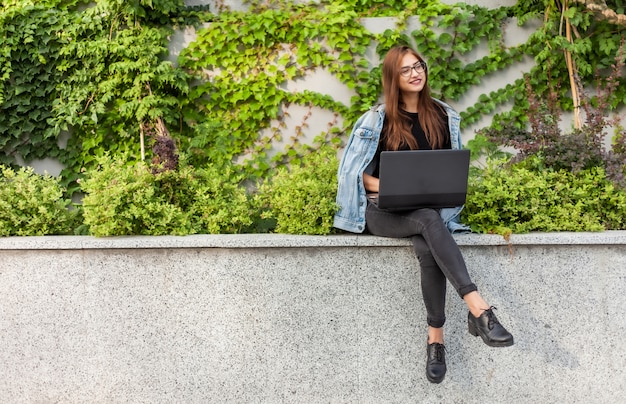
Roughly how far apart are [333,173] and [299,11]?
1662 millimetres

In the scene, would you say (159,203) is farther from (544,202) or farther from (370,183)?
(544,202)

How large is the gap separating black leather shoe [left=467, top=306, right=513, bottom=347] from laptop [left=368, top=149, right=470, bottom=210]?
0.49 metres

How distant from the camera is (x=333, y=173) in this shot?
11.2ft

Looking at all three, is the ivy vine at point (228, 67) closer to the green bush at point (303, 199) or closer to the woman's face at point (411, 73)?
the green bush at point (303, 199)

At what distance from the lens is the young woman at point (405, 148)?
282 centimetres

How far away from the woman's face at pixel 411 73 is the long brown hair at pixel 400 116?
0.02 metres

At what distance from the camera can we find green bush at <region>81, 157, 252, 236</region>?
10.3 feet

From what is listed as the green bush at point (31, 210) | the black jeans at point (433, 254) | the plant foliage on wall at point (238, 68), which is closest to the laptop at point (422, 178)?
the black jeans at point (433, 254)

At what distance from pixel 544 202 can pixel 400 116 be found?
80 centimetres

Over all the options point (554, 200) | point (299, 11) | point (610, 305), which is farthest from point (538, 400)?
point (299, 11)

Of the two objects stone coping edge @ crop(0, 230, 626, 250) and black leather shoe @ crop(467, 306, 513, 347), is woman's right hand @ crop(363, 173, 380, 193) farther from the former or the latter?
black leather shoe @ crop(467, 306, 513, 347)

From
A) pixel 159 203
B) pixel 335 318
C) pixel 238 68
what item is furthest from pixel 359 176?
pixel 238 68

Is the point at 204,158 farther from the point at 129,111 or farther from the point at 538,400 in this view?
the point at 538,400

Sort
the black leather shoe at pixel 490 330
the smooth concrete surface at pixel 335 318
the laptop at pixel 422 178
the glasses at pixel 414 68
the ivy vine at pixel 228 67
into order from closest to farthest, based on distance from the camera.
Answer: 1. the black leather shoe at pixel 490 330
2. the laptop at pixel 422 178
3. the smooth concrete surface at pixel 335 318
4. the glasses at pixel 414 68
5. the ivy vine at pixel 228 67
